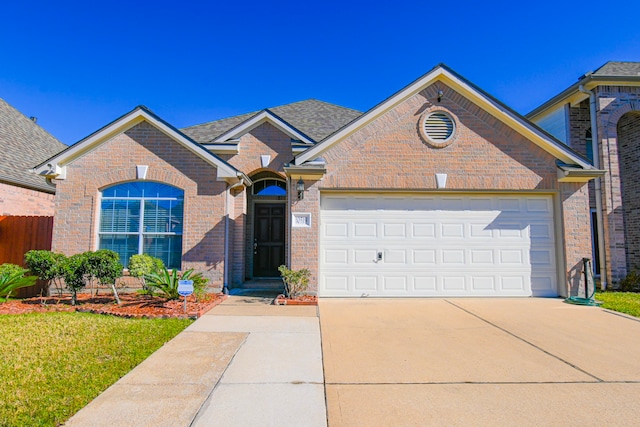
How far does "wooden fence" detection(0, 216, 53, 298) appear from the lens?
396 inches

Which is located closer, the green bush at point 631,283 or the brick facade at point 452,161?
the brick facade at point 452,161

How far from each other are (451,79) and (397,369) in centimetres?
777

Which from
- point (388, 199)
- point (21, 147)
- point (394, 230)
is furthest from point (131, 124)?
point (21, 147)

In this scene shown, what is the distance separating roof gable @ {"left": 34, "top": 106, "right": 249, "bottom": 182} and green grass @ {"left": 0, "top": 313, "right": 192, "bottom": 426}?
421cm

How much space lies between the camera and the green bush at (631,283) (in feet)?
34.6

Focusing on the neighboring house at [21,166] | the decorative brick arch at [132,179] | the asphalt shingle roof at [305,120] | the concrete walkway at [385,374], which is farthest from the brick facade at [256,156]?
the neighboring house at [21,166]

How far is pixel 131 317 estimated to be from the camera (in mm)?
6961

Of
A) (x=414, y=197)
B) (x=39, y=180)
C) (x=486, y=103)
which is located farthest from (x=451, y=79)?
(x=39, y=180)

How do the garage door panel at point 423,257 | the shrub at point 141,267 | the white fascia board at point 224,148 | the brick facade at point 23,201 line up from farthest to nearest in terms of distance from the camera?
the brick facade at point 23,201 → the white fascia board at point 224,148 → the garage door panel at point 423,257 → the shrub at point 141,267

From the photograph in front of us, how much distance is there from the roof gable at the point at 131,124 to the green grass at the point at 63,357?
421 cm

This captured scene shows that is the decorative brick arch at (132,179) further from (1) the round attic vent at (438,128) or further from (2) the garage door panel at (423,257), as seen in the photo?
(1) the round attic vent at (438,128)

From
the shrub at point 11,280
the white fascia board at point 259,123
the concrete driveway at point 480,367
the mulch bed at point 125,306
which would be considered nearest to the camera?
the concrete driveway at point 480,367

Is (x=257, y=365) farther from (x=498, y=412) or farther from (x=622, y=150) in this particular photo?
(x=622, y=150)

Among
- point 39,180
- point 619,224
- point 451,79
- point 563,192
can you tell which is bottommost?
point 619,224
